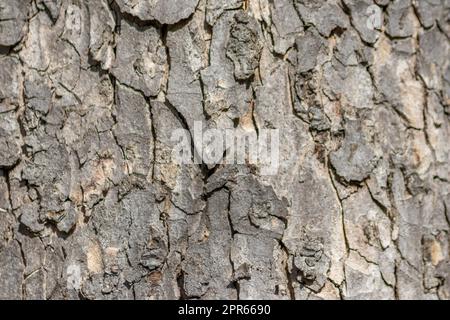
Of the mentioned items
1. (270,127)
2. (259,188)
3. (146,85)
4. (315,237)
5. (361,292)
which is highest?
(146,85)

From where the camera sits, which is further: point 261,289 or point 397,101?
point 397,101

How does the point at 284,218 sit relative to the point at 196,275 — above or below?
above

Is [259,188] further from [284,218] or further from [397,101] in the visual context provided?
[397,101]

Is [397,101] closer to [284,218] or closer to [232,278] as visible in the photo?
[284,218]

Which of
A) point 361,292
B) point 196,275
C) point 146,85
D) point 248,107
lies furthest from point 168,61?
point 361,292

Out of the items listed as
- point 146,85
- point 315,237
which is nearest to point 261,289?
point 315,237

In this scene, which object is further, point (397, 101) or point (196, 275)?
point (397, 101)
